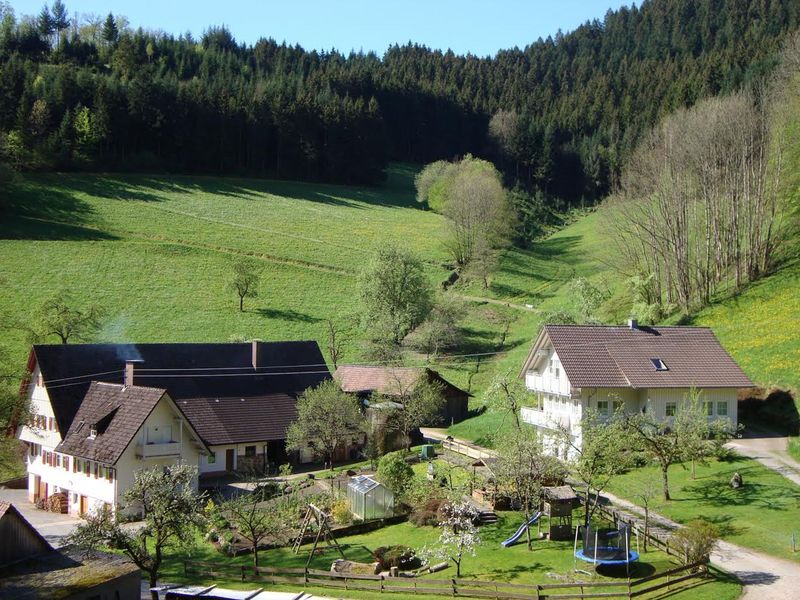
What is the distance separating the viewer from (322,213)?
110 metres

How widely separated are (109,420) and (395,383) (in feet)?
66.6

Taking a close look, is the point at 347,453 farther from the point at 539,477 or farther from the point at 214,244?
the point at 214,244

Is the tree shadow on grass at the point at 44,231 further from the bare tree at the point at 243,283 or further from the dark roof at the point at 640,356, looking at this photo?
the dark roof at the point at 640,356

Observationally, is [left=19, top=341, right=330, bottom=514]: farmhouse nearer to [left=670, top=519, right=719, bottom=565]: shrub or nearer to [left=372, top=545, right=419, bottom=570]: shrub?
[left=372, top=545, right=419, bottom=570]: shrub

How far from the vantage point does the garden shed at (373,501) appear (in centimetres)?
3634

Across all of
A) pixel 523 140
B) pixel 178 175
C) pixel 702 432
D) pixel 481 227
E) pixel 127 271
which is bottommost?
pixel 702 432

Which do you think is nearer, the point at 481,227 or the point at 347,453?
the point at 347,453

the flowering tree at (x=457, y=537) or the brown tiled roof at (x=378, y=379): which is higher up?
the brown tiled roof at (x=378, y=379)

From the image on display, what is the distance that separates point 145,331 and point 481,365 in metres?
30.4

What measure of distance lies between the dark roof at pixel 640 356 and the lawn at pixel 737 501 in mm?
6049

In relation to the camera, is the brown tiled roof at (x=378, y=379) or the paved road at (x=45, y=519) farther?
the brown tiled roof at (x=378, y=379)

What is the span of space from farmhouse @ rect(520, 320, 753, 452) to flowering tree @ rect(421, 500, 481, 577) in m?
12.4

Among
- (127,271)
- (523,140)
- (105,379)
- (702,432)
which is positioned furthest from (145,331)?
(523,140)

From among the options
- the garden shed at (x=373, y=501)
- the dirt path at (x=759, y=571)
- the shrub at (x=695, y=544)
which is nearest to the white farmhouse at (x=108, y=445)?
the garden shed at (x=373, y=501)
